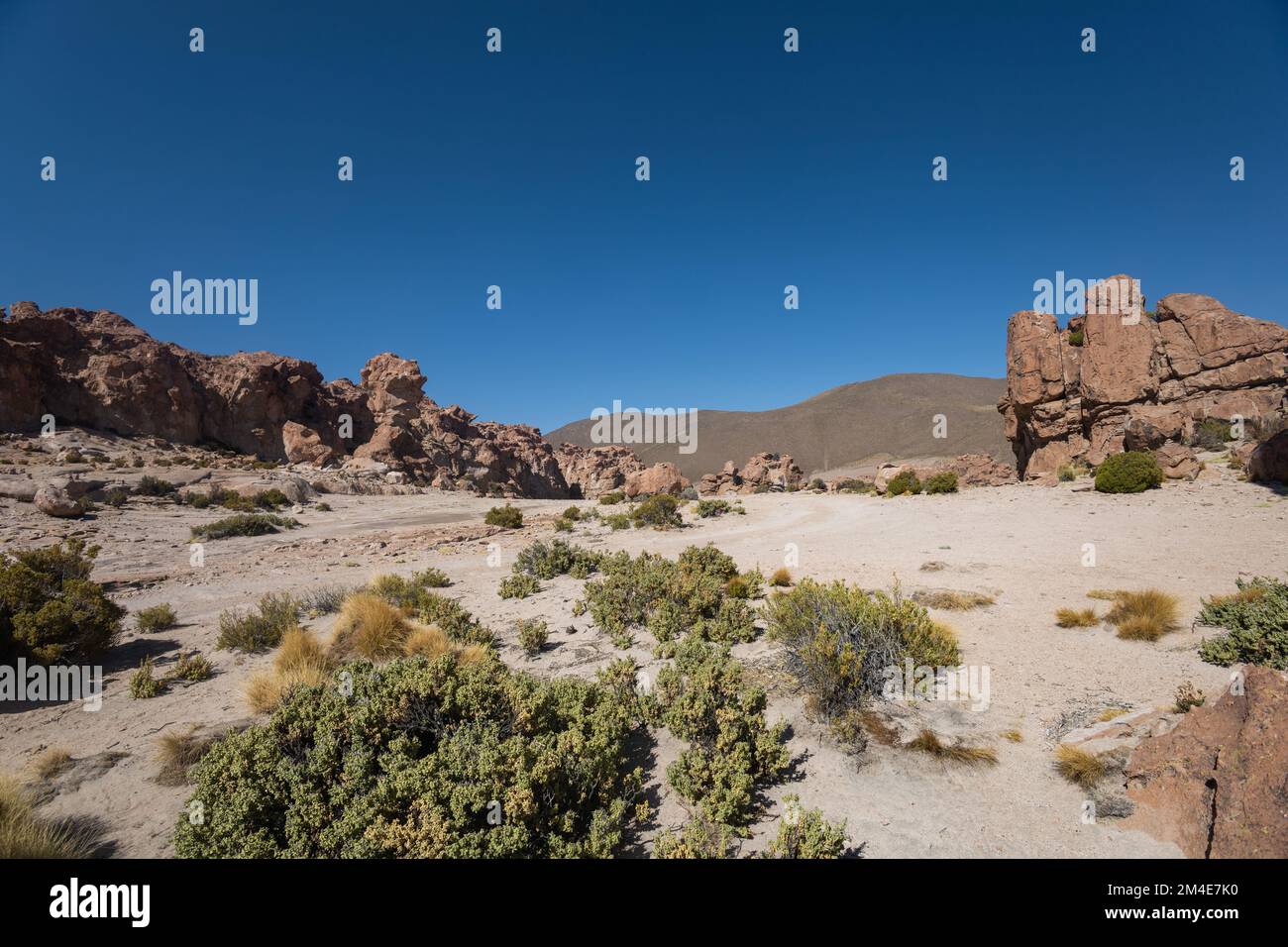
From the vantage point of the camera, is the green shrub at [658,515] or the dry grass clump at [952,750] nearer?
the dry grass clump at [952,750]

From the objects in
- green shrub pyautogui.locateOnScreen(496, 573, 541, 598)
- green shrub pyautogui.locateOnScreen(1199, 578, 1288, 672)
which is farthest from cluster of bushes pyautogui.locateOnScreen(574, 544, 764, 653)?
green shrub pyautogui.locateOnScreen(1199, 578, 1288, 672)

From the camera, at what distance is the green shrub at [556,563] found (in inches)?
402

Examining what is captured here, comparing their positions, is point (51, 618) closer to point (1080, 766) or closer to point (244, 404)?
point (1080, 766)

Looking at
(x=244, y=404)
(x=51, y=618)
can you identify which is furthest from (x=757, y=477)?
(x=244, y=404)

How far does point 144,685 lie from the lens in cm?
532

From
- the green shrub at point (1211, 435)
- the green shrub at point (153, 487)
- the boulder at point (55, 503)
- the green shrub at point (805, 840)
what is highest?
the green shrub at point (1211, 435)

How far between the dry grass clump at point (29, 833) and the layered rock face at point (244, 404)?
3943 centimetres

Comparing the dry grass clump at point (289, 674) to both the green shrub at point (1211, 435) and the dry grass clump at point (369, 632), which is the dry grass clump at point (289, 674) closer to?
the dry grass clump at point (369, 632)

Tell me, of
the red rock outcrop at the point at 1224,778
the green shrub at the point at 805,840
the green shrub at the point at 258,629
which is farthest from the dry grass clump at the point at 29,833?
the red rock outcrop at the point at 1224,778
